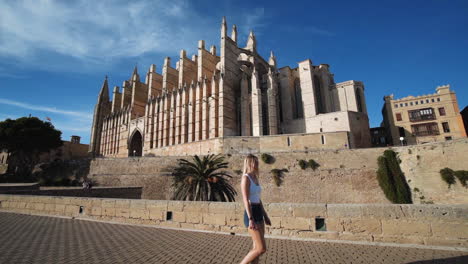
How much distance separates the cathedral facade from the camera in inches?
1059

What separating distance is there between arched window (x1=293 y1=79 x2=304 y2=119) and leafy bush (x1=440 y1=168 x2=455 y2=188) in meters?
16.6

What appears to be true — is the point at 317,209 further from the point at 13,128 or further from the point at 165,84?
the point at 13,128

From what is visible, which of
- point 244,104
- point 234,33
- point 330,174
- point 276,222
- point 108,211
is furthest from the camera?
point 234,33

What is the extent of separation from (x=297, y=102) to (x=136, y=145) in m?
29.9

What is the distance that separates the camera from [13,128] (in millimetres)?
32250

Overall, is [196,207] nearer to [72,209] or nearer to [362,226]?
[362,226]

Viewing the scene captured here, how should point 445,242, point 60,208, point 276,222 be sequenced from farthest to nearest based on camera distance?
point 60,208, point 276,222, point 445,242

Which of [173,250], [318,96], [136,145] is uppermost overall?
[318,96]

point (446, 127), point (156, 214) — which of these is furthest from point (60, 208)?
point (446, 127)

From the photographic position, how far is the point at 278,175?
63.9 ft

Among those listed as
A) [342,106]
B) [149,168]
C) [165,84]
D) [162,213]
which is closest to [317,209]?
[162,213]

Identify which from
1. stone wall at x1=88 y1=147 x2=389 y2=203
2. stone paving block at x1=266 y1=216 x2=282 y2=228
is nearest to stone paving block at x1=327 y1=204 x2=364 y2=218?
stone paving block at x1=266 y1=216 x2=282 y2=228

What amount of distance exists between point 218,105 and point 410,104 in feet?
85.0

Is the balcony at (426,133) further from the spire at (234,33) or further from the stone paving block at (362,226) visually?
the stone paving block at (362,226)
